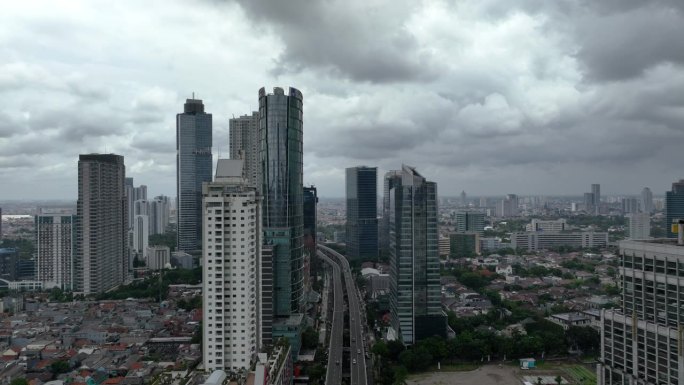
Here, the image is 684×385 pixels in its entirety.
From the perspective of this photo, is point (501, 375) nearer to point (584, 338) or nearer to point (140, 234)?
point (584, 338)

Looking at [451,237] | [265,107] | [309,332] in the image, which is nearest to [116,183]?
[265,107]

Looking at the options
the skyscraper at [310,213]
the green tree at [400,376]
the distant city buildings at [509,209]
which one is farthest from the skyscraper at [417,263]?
the distant city buildings at [509,209]

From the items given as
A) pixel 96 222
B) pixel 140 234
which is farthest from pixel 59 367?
pixel 140 234

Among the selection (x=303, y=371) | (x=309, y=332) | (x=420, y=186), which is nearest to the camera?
(x=303, y=371)

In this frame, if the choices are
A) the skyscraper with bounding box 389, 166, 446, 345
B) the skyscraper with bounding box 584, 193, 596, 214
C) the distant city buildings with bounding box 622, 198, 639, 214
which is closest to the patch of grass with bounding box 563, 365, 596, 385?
the skyscraper with bounding box 389, 166, 446, 345

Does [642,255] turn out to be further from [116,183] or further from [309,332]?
[116,183]
